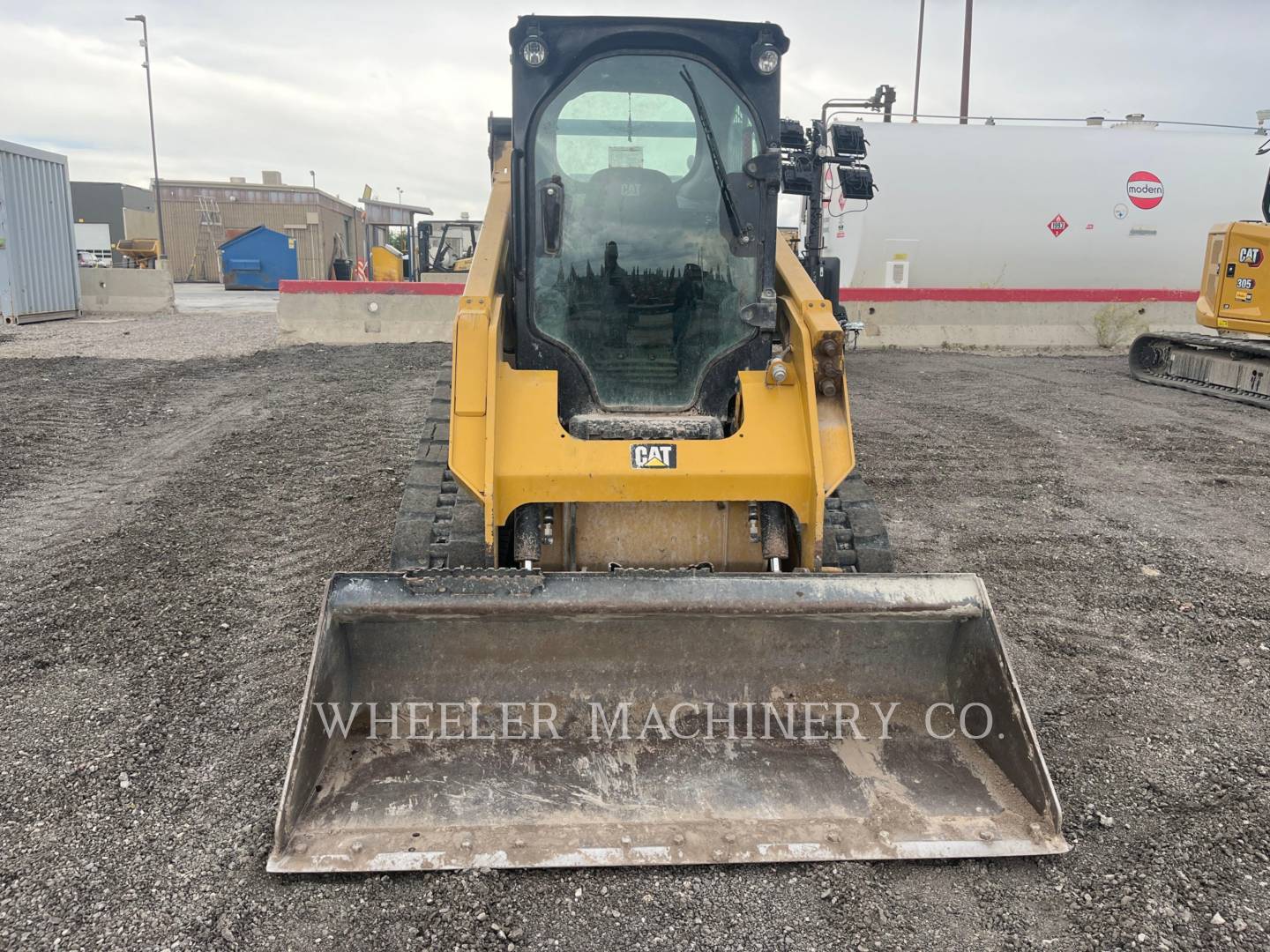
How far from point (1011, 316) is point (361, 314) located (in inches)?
367

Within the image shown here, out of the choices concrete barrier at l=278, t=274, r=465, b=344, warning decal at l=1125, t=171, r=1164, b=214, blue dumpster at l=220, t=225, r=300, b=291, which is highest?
warning decal at l=1125, t=171, r=1164, b=214

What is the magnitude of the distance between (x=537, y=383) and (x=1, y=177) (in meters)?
16.2

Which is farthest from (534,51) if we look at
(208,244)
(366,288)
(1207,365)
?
(208,244)

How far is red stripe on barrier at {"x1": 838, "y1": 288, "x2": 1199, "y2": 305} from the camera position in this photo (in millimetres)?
14078

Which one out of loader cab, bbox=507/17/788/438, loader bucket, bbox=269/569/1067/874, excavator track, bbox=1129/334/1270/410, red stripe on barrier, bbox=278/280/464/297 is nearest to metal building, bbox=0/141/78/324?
red stripe on barrier, bbox=278/280/464/297

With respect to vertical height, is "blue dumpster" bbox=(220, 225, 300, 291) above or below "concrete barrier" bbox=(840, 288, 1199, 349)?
above

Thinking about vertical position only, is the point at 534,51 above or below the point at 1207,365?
above

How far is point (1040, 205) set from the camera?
14734 mm

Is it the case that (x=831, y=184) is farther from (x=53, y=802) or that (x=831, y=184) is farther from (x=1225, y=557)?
(x=53, y=802)

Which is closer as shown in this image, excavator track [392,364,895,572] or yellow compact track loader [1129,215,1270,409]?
excavator track [392,364,895,572]

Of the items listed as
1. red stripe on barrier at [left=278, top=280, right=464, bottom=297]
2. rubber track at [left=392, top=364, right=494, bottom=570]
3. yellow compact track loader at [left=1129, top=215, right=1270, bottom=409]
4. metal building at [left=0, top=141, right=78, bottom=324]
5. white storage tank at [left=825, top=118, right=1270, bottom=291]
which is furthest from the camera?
metal building at [left=0, top=141, right=78, bottom=324]

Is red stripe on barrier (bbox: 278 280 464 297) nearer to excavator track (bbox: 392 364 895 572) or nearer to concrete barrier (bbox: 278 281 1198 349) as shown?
concrete barrier (bbox: 278 281 1198 349)

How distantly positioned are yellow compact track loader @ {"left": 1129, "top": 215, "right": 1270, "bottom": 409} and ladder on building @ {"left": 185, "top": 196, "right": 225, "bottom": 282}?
42222 mm

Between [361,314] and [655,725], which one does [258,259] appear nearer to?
[361,314]
